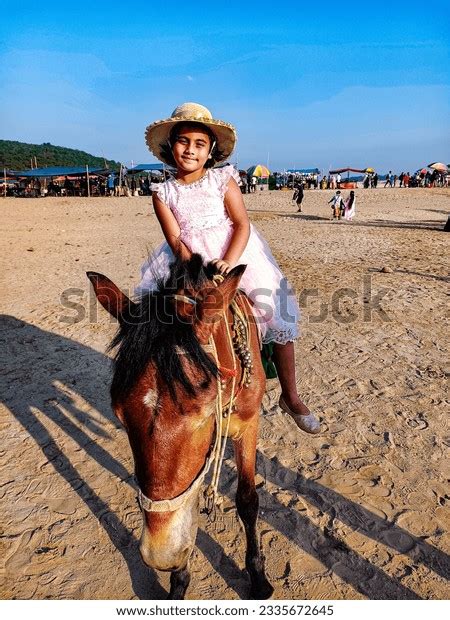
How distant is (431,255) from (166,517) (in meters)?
13.2

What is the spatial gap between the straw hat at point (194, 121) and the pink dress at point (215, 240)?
24cm

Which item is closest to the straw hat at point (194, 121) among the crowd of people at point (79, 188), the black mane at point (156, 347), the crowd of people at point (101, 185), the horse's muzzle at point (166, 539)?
the black mane at point (156, 347)

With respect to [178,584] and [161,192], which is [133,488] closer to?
[178,584]

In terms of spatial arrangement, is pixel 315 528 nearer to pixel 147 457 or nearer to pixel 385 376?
pixel 147 457

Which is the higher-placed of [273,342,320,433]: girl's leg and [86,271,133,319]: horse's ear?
[86,271,133,319]: horse's ear

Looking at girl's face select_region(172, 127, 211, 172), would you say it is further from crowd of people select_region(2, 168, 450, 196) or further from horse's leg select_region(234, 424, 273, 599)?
crowd of people select_region(2, 168, 450, 196)

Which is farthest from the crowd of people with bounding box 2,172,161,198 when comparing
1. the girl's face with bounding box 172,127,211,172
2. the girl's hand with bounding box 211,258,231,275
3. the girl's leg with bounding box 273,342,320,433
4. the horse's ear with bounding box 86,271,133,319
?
the horse's ear with bounding box 86,271,133,319

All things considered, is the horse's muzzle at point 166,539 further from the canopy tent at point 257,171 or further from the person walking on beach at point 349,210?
the canopy tent at point 257,171

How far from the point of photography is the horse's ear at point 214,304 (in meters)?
1.83

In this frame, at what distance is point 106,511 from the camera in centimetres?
317

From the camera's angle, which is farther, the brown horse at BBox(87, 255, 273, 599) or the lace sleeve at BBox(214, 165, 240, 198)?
the lace sleeve at BBox(214, 165, 240, 198)

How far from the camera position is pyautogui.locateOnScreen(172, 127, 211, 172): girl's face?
2773mm

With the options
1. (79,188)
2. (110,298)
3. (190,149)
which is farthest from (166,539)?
(79,188)

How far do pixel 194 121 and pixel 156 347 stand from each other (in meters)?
1.77
